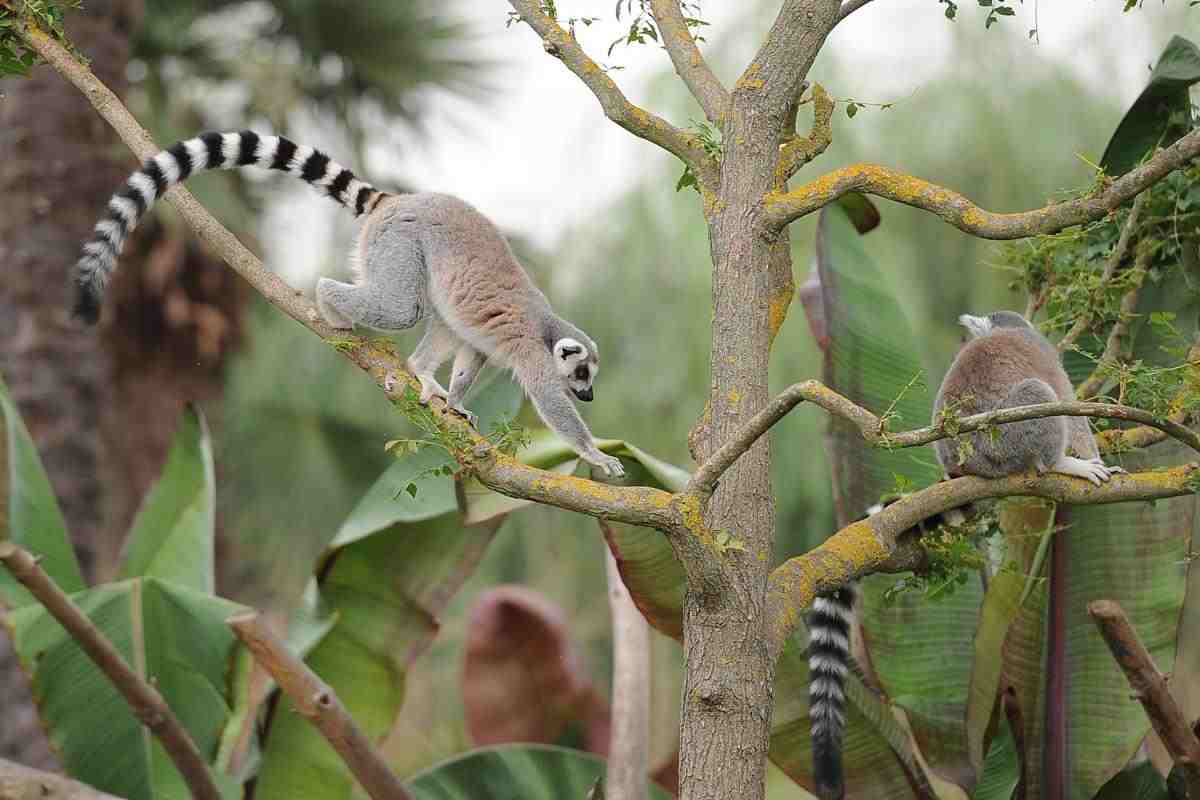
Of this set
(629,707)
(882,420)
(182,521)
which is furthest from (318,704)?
(182,521)

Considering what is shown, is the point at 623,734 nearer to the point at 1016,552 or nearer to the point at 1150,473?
the point at 1016,552

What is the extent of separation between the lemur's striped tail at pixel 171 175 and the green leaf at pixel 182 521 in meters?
1.14

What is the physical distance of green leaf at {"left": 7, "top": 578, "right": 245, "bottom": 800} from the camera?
3363 millimetres

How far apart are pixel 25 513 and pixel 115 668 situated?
0.89 metres

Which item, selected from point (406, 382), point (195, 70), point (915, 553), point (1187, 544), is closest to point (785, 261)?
point (915, 553)

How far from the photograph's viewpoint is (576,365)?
3389 millimetres

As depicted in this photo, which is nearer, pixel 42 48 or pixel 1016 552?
pixel 42 48

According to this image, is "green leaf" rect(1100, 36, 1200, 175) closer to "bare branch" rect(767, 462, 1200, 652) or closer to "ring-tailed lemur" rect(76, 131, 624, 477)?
"bare branch" rect(767, 462, 1200, 652)

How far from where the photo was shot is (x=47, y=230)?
560 centimetres

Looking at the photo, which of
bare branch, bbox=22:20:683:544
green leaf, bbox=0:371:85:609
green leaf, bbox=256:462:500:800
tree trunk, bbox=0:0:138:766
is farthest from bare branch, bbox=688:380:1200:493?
tree trunk, bbox=0:0:138:766

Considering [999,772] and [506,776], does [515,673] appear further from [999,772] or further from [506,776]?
[999,772]

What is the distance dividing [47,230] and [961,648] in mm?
4168

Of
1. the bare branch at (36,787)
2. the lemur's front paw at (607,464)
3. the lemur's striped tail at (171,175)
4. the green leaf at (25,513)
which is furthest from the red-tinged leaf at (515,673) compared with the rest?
the bare branch at (36,787)

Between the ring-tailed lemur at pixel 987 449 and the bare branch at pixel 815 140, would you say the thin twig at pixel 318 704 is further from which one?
the bare branch at pixel 815 140
